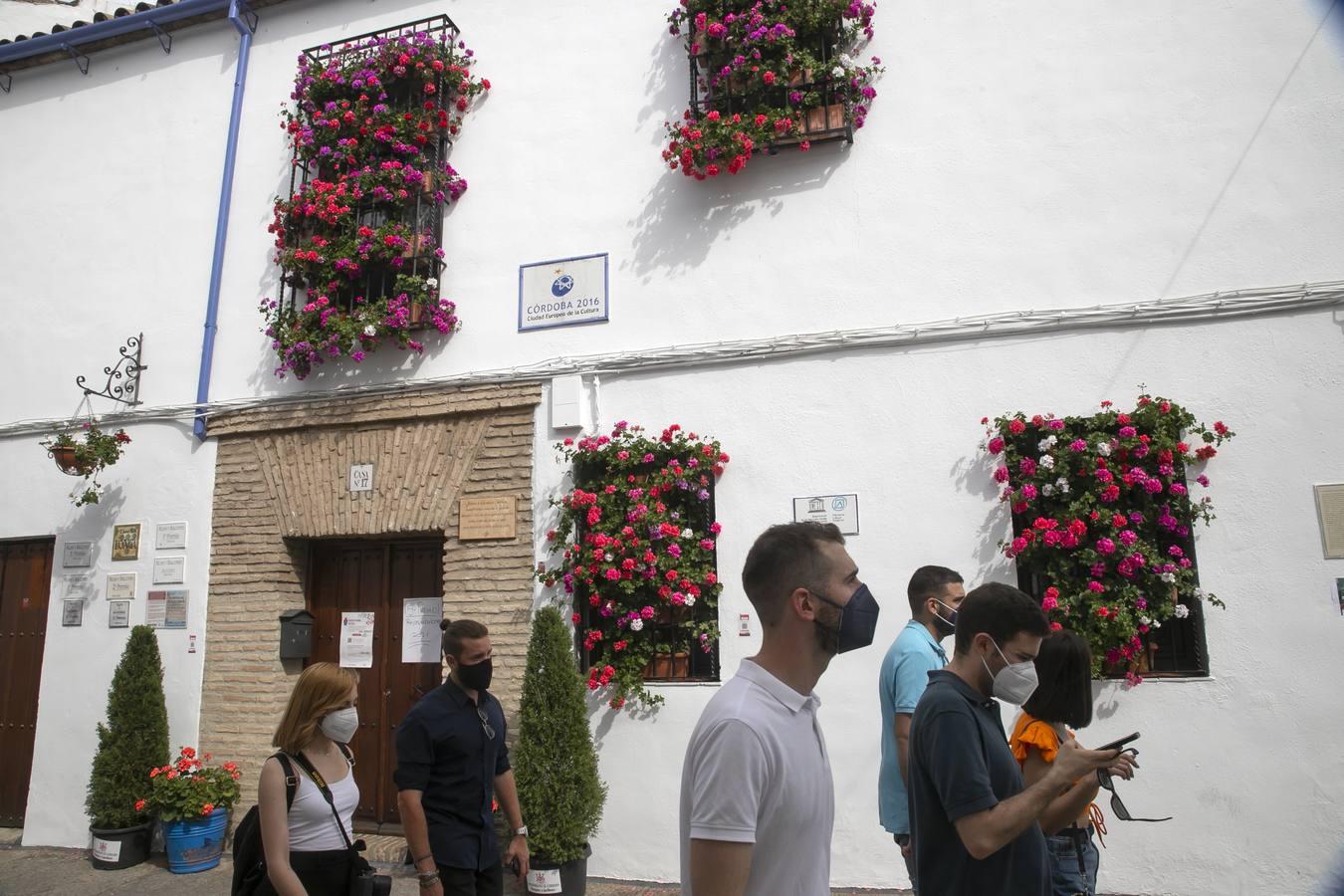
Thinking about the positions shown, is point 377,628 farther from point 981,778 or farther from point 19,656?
point 981,778

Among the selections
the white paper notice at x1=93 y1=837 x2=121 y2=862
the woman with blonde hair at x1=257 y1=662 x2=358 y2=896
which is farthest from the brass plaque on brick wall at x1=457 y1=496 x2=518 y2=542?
the white paper notice at x1=93 y1=837 x2=121 y2=862

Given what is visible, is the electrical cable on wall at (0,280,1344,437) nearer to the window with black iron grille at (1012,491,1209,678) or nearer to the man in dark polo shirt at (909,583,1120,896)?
the window with black iron grille at (1012,491,1209,678)

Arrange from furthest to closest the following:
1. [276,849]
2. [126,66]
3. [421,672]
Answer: [126,66] < [421,672] < [276,849]

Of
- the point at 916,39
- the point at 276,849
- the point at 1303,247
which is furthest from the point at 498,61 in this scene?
the point at 276,849

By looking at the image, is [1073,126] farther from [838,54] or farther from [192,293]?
[192,293]

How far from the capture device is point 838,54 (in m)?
6.60

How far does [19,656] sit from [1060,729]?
8.53m

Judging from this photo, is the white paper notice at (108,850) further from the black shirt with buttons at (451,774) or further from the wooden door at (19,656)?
the black shirt with buttons at (451,774)

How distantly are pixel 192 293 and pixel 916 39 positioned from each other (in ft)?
20.2

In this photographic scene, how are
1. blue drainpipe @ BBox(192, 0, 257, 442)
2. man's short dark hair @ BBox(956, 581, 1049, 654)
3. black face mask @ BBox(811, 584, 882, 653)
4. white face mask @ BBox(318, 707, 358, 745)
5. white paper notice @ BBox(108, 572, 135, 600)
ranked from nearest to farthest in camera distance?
black face mask @ BBox(811, 584, 882, 653) → man's short dark hair @ BBox(956, 581, 1049, 654) → white face mask @ BBox(318, 707, 358, 745) → white paper notice @ BBox(108, 572, 135, 600) → blue drainpipe @ BBox(192, 0, 257, 442)

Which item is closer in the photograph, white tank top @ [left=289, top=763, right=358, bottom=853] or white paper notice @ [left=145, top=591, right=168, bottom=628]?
white tank top @ [left=289, top=763, right=358, bottom=853]

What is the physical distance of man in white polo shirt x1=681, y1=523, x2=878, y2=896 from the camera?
77.2 inches

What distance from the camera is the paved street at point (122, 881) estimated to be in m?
6.15

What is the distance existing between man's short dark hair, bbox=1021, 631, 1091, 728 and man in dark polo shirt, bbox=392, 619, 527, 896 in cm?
216
